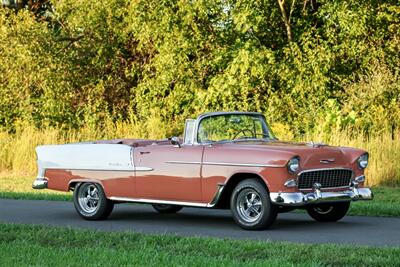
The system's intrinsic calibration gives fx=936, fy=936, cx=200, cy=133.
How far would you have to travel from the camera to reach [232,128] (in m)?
13.7

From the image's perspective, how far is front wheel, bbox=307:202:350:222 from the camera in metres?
13.4

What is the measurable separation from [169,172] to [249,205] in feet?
4.68

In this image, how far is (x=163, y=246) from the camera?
34.2 feet

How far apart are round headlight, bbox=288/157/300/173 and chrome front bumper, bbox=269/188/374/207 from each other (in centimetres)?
31

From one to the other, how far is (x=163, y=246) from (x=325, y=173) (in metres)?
3.00

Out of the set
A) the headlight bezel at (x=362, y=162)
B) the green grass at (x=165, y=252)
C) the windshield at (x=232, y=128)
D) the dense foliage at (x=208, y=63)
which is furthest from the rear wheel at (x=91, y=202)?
the dense foliage at (x=208, y=63)

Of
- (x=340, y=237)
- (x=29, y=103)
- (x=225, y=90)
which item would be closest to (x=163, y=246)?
(x=340, y=237)

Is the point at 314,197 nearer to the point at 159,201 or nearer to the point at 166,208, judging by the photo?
the point at 159,201

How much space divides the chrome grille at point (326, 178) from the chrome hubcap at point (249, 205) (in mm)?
612

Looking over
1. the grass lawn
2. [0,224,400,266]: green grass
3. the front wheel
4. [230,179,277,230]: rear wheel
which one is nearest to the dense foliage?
the grass lawn

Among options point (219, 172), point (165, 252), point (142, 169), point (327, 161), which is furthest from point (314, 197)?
point (165, 252)

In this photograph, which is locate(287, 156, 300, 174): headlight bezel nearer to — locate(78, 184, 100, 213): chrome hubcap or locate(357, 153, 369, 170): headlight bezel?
locate(357, 153, 369, 170): headlight bezel

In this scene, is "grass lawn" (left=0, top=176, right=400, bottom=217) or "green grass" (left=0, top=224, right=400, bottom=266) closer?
"green grass" (left=0, top=224, right=400, bottom=266)

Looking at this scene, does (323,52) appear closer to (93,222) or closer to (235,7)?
(235,7)
